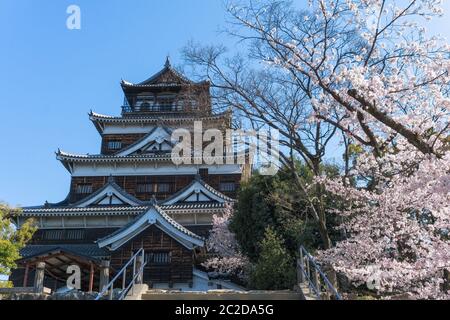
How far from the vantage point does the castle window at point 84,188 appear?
30955 mm

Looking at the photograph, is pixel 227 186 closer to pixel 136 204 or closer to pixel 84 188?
pixel 136 204

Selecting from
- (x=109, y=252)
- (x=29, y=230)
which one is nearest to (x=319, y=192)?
(x=109, y=252)

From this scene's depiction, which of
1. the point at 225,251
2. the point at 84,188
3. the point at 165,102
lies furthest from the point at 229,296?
the point at 165,102

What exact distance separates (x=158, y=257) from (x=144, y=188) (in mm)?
8600

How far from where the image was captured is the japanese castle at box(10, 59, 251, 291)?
2253cm

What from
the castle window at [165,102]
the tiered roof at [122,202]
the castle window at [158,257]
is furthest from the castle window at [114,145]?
the castle window at [158,257]

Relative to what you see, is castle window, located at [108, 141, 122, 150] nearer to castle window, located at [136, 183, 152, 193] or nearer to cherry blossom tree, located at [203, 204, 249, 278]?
castle window, located at [136, 183, 152, 193]

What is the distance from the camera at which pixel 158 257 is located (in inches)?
907

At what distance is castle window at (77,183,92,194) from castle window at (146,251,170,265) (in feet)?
32.3

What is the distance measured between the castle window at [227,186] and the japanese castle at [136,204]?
0.07 meters

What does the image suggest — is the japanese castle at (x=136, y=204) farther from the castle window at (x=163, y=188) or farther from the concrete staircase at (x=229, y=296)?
the concrete staircase at (x=229, y=296)

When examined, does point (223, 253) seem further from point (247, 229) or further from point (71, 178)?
point (71, 178)
